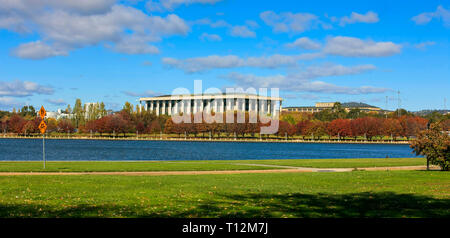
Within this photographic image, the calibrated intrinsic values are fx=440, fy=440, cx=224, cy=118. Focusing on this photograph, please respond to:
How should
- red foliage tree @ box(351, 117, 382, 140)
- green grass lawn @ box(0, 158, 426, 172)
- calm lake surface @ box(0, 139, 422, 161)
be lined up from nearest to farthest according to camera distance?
green grass lawn @ box(0, 158, 426, 172), calm lake surface @ box(0, 139, 422, 161), red foliage tree @ box(351, 117, 382, 140)

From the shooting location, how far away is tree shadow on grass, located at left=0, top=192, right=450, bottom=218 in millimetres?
12445

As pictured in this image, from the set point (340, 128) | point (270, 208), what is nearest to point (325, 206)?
point (270, 208)

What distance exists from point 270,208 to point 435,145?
886 inches

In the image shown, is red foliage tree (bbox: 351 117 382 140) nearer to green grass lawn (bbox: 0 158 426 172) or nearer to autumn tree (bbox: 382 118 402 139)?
autumn tree (bbox: 382 118 402 139)

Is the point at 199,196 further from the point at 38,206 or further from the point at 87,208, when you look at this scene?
the point at 38,206

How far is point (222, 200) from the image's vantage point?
51.6 feet

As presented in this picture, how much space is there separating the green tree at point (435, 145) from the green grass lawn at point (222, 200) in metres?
10.3

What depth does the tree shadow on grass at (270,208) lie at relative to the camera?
40.8 ft

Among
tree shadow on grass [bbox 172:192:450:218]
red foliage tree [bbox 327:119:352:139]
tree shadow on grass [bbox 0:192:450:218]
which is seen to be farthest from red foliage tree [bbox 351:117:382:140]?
tree shadow on grass [bbox 0:192:450:218]

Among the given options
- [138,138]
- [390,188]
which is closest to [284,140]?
[138,138]

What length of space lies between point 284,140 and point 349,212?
184211 mm
